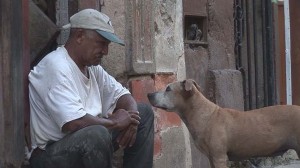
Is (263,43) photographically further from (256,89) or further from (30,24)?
(30,24)

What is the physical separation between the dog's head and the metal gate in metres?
1.73

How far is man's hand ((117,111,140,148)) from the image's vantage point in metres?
4.57

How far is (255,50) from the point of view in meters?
8.24

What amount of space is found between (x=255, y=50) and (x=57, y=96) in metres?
4.41

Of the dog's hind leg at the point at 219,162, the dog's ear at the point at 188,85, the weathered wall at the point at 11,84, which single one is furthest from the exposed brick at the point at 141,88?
the weathered wall at the point at 11,84

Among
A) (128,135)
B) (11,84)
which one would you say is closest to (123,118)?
(128,135)

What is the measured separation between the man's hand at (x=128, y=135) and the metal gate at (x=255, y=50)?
3534 millimetres

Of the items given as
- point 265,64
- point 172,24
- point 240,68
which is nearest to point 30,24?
point 172,24

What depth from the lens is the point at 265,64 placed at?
27.6 feet

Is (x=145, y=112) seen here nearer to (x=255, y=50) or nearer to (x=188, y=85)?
(x=188, y=85)

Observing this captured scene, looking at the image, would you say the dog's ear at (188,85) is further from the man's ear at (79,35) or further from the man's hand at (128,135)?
the man's ear at (79,35)

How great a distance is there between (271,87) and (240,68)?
0.66 m

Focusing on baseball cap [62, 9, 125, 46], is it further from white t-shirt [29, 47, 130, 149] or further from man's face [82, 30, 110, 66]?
white t-shirt [29, 47, 130, 149]

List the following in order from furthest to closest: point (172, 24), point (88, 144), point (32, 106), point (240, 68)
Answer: point (240, 68), point (172, 24), point (32, 106), point (88, 144)
